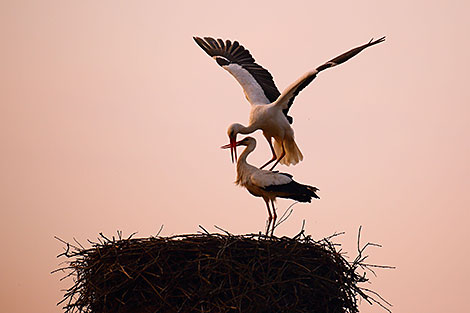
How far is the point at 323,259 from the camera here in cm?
743

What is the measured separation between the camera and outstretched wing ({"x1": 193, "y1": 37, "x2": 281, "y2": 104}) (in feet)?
35.3

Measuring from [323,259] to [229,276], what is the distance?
926 millimetres

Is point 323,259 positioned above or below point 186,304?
above

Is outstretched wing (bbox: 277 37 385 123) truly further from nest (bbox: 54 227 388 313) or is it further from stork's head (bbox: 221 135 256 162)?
nest (bbox: 54 227 388 313)

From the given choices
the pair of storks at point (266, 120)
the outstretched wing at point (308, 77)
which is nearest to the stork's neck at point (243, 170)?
the pair of storks at point (266, 120)

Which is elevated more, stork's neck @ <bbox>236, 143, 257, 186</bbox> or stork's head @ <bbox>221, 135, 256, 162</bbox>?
stork's head @ <bbox>221, 135, 256, 162</bbox>

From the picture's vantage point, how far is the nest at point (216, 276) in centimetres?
693

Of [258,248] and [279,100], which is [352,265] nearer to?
[258,248]

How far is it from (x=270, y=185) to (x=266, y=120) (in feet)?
4.39

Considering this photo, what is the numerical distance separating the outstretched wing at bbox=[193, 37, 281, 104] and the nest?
345cm

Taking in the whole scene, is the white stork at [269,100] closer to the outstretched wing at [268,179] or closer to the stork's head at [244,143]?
the stork's head at [244,143]

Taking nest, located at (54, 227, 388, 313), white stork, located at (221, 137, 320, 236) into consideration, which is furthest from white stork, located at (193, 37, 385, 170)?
nest, located at (54, 227, 388, 313)

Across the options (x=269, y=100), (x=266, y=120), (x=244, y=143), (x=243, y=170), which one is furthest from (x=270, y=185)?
(x=269, y=100)

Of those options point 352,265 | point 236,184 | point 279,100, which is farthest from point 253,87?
point 352,265
